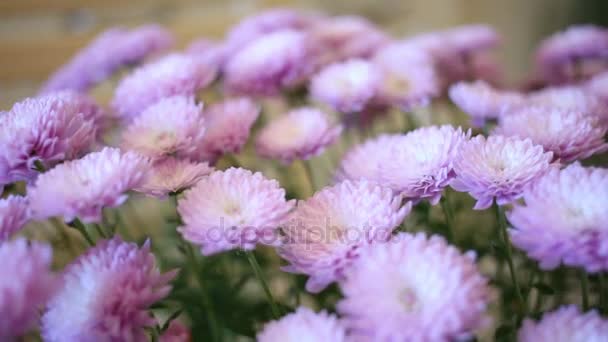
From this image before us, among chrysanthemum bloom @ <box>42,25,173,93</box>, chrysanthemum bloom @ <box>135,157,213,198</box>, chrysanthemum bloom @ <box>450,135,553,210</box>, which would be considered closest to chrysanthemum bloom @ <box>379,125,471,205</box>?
chrysanthemum bloom @ <box>450,135,553,210</box>

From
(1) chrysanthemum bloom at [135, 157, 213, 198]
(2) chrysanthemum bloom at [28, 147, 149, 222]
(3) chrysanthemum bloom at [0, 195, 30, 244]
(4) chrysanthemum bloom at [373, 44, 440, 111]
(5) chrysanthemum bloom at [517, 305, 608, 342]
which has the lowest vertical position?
(5) chrysanthemum bloom at [517, 305, 608, 342]

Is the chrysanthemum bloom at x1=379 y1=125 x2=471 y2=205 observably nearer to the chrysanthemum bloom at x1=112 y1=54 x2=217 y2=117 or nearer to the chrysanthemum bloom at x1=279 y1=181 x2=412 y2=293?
the chrysanthemum bloom at x1=279 y1=181 x2=412 y2=293

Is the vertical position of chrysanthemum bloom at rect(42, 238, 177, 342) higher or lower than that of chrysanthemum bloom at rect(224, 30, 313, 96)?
lower

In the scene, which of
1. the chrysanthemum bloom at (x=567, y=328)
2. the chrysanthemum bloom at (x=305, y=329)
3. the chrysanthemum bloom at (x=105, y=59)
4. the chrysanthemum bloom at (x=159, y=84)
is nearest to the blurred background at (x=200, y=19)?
the chrysanthemum bloom at (x=105, y=59)

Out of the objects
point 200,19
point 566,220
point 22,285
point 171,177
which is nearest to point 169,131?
point 171,177

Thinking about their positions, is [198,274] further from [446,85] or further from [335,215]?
[446,85]

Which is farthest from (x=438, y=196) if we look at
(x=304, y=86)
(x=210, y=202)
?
(x=304, y=86)
